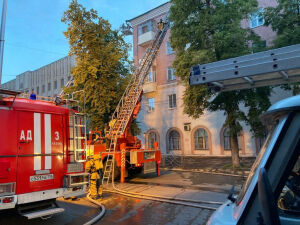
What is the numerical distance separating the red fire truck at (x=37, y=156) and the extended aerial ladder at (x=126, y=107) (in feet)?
15.1

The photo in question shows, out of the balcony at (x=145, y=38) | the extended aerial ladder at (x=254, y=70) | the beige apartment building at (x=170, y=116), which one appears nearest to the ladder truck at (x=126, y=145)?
the extended aerial ladder at (x=254, y=70)

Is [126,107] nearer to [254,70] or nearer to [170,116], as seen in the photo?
[254,70]

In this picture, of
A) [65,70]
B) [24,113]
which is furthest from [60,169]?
[65,70]

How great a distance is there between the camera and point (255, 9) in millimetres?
12688

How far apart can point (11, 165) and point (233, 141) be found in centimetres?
1192

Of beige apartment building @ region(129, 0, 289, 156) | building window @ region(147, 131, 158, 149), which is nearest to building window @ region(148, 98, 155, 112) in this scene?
beige apartment building @ region(129, 0, 289, 156)

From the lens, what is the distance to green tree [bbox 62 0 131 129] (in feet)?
45.8

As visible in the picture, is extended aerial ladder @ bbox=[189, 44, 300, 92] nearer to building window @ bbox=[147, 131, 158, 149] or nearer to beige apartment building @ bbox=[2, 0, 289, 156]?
beige apartment building @ bbox=[2, 0, 289, 156]

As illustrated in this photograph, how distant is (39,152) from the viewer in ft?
17.4

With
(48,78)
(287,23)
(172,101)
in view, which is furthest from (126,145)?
(48,78)

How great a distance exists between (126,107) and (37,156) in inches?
331

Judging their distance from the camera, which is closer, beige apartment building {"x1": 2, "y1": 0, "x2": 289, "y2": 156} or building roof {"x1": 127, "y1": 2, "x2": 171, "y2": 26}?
beige apartment building {"x1": 2, "y1": 0, "x2": 289, "y2": 156}

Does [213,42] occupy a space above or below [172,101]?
above

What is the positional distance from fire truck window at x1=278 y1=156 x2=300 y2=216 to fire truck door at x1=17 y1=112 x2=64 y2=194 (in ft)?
16.1
